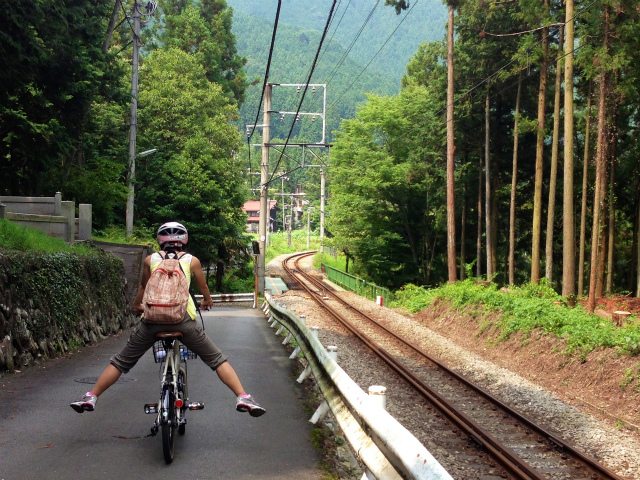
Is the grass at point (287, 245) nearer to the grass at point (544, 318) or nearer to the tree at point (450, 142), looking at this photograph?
the tree at point (450, 142)

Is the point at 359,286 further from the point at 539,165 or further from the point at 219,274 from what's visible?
Result: the point at 539,165

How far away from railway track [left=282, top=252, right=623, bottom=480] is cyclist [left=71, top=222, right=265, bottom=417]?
3111 mm

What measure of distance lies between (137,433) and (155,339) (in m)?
1.10

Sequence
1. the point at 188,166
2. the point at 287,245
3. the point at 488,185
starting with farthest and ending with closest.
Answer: the point at 287,245 < the point at 188,166 < the point at 488,185

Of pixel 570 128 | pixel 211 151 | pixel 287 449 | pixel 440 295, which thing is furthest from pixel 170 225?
pixel 211 151

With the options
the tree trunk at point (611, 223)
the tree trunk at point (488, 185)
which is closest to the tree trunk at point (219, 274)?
the tree trunk at point (488, 185)

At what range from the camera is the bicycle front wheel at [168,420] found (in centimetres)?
533

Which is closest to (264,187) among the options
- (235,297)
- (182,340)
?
(235,297)

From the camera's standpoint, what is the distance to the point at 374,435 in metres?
4.71

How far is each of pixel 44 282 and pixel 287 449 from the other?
6791 millimetres

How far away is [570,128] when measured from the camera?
21.5 meters

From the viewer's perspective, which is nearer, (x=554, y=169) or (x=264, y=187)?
(x=554, y=169)

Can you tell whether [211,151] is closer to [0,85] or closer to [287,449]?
[0,85]

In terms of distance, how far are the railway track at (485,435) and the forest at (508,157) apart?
9.60 metres
